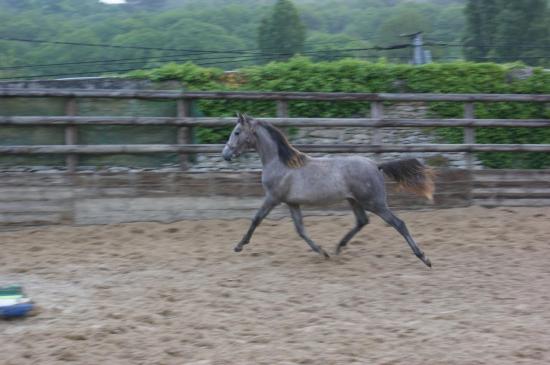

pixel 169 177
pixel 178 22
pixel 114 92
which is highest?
pixel 178 22

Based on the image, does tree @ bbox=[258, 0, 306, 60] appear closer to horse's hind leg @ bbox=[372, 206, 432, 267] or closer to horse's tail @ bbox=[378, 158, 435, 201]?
horse's tail @ bbox=[378, 158, 435, 201]

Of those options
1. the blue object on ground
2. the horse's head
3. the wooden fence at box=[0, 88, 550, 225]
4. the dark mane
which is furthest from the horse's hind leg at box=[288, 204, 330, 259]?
the blue object on ground

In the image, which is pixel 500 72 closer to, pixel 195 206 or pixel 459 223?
pixel 459 223

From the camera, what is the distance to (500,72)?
9.68 metres

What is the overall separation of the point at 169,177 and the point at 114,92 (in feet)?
4.15

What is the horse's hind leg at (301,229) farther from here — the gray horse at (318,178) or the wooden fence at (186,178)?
the wooden fence at (186,178)

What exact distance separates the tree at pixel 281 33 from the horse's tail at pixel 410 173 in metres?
23.8

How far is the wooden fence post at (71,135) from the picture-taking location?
779cm

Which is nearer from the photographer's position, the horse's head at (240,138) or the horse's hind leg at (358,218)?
the horse's hind leg at (358,218)

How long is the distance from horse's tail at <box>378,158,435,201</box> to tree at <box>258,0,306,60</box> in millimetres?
23752

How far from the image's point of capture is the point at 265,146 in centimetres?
686

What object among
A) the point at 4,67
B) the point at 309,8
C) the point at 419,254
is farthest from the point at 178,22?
the point at 419,254

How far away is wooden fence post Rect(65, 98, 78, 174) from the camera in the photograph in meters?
7.79

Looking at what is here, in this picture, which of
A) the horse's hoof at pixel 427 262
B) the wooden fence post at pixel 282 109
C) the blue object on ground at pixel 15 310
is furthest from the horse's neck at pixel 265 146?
the blue object on ground at pixel 15 310
